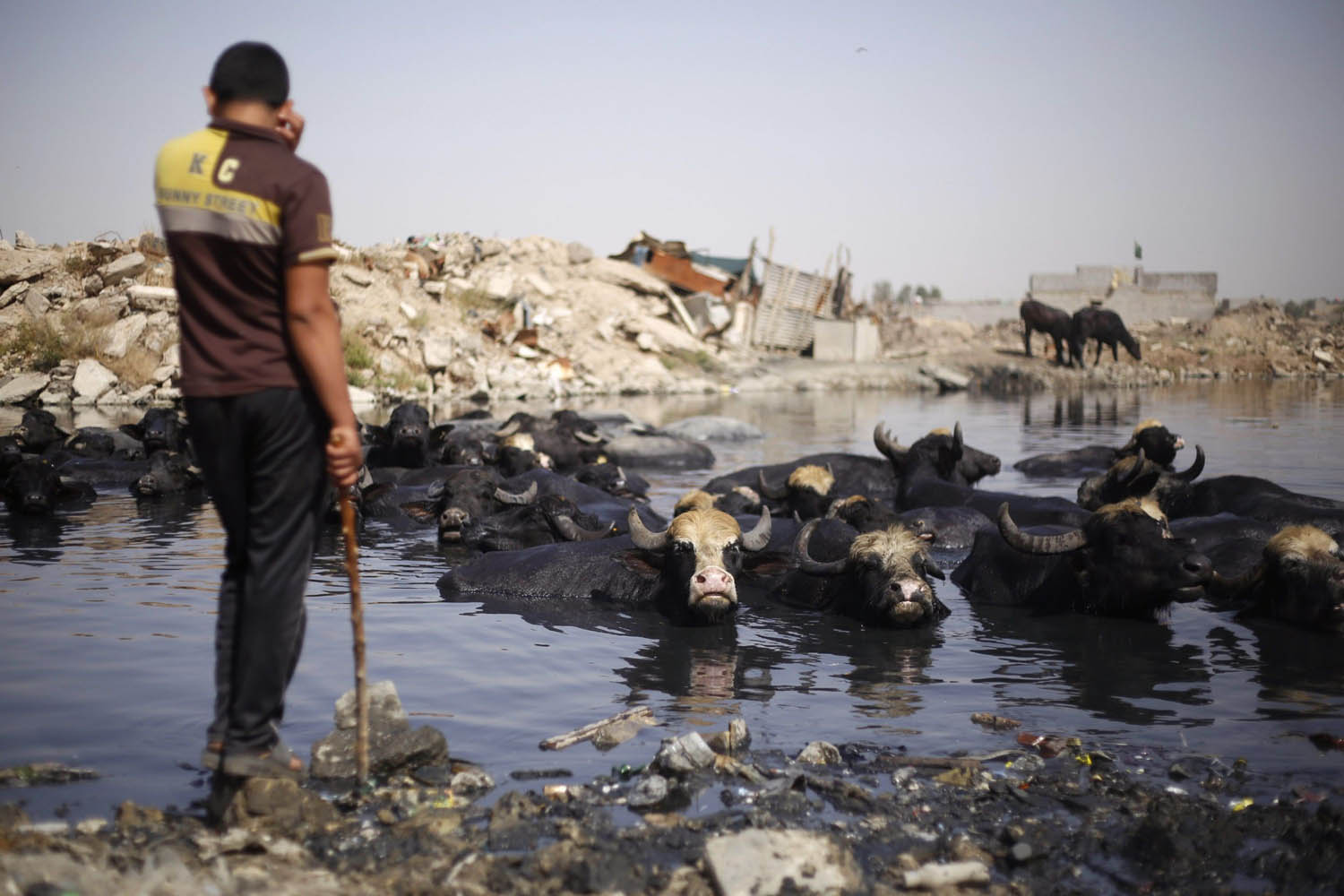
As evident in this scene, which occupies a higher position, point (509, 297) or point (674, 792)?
point (509, 297)

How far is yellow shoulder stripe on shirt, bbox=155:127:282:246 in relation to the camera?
3318 millimetres

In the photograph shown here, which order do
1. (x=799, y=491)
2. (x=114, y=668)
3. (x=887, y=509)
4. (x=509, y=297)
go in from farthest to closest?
1. (x=509, y=297)
2. (x=799, y=491)
3. (x=887, y=509)
4. (x=114, y=668)

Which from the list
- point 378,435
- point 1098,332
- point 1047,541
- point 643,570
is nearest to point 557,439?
point 378,435

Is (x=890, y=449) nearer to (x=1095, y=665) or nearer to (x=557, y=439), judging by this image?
(x=557, y=439)

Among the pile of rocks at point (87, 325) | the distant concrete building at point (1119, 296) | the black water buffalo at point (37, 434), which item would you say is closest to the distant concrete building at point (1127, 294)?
the distant concrete building at point (1119, 296)

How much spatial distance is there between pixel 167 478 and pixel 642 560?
7.18 metres

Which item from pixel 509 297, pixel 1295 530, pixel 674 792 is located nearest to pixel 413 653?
pixel 674 792

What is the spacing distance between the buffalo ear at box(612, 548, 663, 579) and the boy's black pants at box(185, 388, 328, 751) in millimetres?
4049

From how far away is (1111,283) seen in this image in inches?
2078

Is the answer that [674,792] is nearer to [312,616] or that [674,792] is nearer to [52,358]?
[312,616]

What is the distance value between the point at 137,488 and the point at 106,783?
9.12m

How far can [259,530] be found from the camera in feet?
11.5

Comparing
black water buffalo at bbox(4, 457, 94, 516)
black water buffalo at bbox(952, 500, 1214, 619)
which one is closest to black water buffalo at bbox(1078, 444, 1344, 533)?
black water buffalo at bbox(952, 500, 1214, 619)

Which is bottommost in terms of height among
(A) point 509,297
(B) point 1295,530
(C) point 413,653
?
(C) point 413,653
